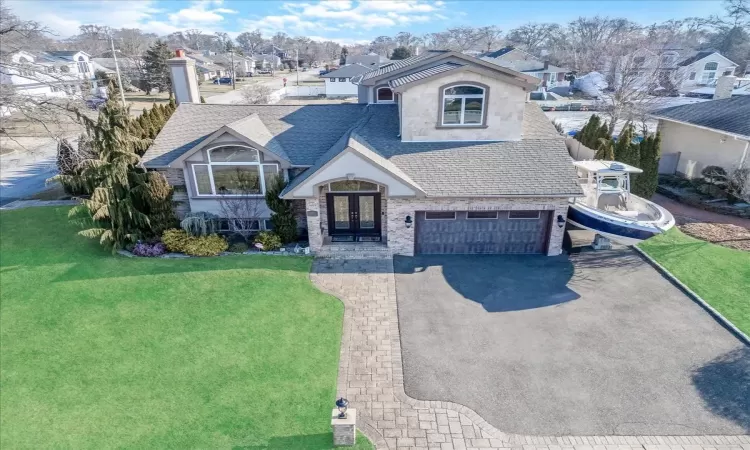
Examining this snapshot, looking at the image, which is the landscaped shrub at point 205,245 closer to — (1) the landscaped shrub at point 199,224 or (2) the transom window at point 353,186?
(1) the landscaped shrub at point 199,224

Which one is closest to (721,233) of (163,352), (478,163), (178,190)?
(478,163)

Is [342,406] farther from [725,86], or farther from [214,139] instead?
[725,86]

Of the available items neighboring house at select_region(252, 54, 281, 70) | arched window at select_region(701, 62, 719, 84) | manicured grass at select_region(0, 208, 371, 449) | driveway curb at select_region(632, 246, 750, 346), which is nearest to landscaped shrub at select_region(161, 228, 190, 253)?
manicured grass at select_region(0, 208, 371, 449)

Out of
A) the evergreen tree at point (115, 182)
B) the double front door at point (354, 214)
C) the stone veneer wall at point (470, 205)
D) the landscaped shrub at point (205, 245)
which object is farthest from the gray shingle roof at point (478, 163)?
the evergreen tree at point (115, 182)

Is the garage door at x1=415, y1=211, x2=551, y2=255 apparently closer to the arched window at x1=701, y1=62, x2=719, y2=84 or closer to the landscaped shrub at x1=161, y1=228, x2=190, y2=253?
the landscaped shrub at x1=161, y1=228, x2=190, y2=253

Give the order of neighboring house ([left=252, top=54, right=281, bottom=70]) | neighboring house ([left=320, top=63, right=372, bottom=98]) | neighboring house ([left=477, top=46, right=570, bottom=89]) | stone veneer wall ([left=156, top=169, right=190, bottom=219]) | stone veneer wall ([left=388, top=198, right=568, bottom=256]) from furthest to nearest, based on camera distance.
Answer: neighboring house ([left=252, top=54, right=281, bottom=70]) → neighboring house ([left=477, top=46, right=570, bottom=89]) → neighboring house ([left=320, top=63, right=372, bottom=98]) → stone veneer wall ([left=156, top=169, right=190, bottom=219]) → stone veneer wall ([left=388, top=198, right=568, bottom=256])
